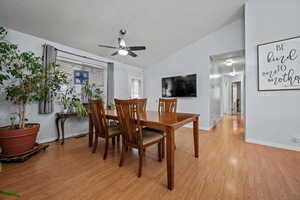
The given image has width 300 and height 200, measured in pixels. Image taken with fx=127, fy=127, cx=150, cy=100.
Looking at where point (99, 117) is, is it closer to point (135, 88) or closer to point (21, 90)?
point (21, 90)

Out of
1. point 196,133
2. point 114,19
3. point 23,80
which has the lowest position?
point 196,133

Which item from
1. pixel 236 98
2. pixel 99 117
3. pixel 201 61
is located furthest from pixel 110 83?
pixel 236 98

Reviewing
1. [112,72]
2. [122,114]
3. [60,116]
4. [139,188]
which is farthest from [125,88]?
[139,188]

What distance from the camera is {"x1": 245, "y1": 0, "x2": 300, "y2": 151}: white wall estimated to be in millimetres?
2412

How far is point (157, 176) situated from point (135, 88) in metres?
3.97

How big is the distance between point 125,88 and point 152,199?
12.7 feet

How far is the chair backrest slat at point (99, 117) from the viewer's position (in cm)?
217

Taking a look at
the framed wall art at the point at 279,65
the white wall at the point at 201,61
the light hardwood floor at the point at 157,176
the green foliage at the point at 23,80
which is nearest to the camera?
the light hardwood floor at the point at 157,176

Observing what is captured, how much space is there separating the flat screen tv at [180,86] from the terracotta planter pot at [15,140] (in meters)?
3.78

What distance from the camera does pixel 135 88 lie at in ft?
17.3

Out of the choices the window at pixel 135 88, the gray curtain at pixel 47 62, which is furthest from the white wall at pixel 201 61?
the gray curtain at pixel 47 62

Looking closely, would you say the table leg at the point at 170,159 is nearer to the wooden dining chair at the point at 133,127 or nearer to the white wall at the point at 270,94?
the wooden dining chair at the point at 133,127

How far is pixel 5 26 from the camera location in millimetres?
2318

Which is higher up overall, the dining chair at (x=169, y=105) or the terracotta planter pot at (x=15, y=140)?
the dining chair at (x=169, y=105)
